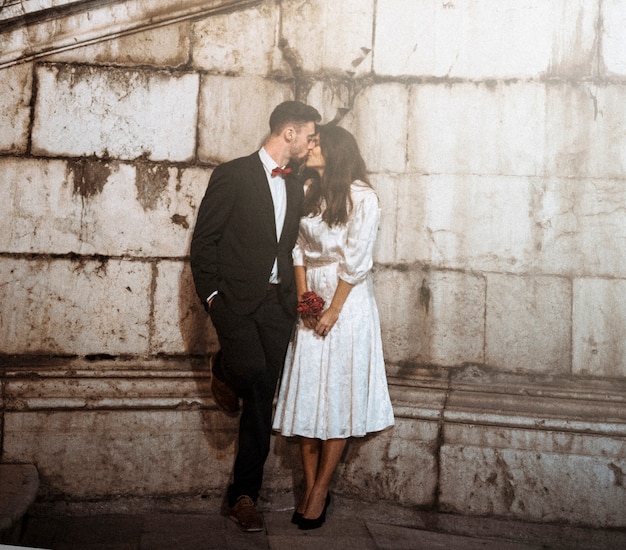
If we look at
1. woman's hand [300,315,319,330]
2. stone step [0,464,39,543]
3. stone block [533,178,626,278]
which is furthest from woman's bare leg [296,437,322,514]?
stone block [533,178,626,278]

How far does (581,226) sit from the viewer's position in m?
3.64

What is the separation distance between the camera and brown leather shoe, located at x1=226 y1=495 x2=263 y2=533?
10.9ft

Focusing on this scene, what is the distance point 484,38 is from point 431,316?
1569mm

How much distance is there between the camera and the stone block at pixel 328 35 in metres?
3.71

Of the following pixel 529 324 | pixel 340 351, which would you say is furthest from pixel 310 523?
pixel 529 324

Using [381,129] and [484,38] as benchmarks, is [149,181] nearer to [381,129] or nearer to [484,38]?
[381,129]

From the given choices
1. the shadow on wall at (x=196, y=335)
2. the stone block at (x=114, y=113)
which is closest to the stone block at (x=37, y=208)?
the stone block at (x=114, y=113)

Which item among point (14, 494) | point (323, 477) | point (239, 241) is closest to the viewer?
point (14, 494)

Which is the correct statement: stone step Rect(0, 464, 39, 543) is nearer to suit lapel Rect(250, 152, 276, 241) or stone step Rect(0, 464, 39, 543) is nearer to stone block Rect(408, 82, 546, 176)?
suit lapel Rect(250, 152, 276, 241)

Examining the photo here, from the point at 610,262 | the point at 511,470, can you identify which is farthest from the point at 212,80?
the point at 511,470

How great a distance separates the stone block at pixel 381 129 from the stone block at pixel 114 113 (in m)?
0.92

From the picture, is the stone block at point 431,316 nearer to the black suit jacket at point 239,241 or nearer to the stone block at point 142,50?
the black suit jacket at point 239,241

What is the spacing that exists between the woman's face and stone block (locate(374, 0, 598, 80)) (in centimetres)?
62

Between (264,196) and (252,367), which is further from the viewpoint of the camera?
(264,196)
